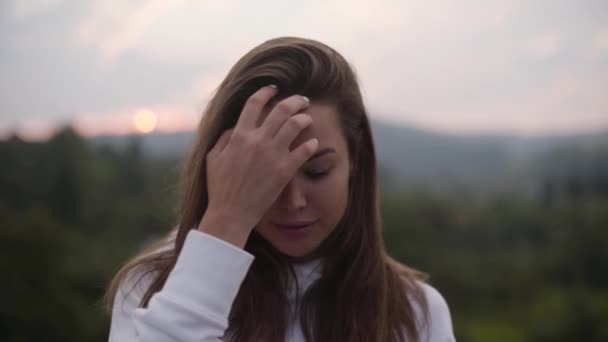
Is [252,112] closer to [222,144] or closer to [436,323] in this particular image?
[222,144]

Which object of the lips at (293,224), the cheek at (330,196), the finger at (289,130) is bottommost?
the lips at (293,224)

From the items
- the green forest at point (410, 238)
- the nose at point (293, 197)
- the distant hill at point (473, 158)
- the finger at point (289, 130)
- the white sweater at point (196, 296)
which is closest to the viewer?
the white sweater at point (196, 296)

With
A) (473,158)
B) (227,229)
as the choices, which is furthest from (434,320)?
(473,158)

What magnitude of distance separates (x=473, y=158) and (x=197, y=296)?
1270cm

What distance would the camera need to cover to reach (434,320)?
135cm

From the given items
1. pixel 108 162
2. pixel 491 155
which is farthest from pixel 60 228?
pixel 491 155

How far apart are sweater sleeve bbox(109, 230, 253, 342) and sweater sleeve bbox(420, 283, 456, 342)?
0.58 m

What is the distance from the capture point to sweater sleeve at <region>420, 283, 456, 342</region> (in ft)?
4.33

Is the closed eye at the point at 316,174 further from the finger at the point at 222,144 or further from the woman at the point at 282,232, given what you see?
the finger at the point at 222,144

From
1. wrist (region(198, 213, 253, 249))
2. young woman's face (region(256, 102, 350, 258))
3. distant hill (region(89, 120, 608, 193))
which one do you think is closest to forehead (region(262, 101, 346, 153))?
young woman's face (region(256, 102, 350, 258))

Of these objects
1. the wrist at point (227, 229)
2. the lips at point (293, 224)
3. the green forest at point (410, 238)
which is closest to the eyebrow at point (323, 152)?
the lips at point (293, 224)

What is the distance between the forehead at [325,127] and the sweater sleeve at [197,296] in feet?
0.99

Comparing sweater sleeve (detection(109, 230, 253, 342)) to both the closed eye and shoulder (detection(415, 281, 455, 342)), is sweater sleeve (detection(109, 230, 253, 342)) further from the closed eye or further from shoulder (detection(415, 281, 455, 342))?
shoulder (detection(415, 281, 455, 342))

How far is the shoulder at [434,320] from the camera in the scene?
1.32m
